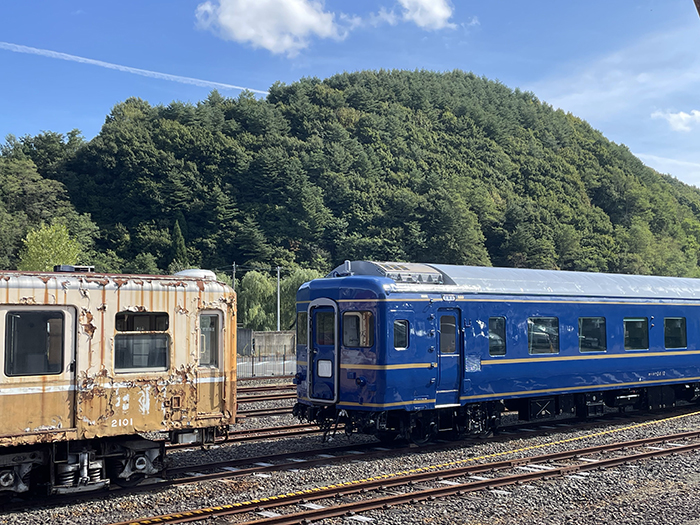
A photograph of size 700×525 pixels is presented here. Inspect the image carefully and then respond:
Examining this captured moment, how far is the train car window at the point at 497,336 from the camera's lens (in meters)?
14.4

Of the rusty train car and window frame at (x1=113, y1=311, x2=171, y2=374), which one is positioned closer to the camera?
the rusty train car

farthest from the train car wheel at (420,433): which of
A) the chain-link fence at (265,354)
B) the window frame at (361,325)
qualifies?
the chain-link fence at (265,354)

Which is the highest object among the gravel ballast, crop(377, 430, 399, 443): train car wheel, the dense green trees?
the dense green trees

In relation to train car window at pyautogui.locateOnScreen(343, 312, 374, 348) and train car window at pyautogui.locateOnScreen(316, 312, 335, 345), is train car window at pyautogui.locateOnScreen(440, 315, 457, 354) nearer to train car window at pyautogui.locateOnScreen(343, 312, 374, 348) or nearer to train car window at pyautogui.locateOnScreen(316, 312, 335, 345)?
train car window at pyautogui.locateOnScreen(343, 312, 374, 348)

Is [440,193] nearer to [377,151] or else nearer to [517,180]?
[377,151]

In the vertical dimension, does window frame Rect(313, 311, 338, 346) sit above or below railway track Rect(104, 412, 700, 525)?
above

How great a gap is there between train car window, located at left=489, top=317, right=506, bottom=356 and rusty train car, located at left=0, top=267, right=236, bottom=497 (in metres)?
6.17

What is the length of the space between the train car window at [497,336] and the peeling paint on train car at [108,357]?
619 centimetres

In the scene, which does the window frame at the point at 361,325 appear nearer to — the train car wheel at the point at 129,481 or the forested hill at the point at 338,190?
the train car wheel at the point at 129,481

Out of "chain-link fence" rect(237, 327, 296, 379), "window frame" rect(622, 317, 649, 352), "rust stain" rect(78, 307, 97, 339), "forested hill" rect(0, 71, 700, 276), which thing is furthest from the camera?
"forested hill" rect(0, 71, 700, 276)

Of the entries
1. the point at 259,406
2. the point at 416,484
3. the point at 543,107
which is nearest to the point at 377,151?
the point at 543,107

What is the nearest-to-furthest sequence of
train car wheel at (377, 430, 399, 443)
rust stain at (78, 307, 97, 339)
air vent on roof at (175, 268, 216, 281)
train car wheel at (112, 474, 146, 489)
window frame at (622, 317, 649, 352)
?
rust stain at (78, 307, 97, 339) < train car wheel at (112, 474, 146, 489) < air vent on roof at (175, 268, 216, 281) < train car wheel at (377, 430, 399, 443) < window frame at (622, 317, 649, 352)

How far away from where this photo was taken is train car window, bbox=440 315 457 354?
539 inches

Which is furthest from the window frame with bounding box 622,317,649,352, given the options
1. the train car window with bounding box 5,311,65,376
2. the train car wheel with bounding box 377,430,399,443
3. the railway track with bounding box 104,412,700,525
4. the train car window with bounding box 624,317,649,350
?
the train car window with bounding box 5,311,65,376
